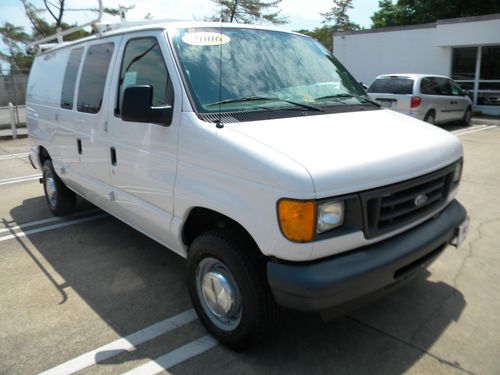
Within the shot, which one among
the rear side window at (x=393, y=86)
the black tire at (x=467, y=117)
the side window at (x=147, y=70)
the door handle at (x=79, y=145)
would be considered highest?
the side window at (x=147, y=70)

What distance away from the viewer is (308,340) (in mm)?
3146

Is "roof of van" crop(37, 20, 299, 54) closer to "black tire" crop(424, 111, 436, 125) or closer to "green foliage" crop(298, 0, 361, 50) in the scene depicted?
"black tire" crop(424, 111, 436, 125)

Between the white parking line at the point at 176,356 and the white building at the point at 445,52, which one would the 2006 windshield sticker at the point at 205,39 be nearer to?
the white parking line at the point at 176,356

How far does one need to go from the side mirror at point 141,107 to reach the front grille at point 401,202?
4.78ft

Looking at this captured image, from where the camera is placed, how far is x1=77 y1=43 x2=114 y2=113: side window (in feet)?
13.7

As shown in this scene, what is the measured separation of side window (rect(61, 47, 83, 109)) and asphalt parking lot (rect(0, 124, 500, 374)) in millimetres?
1545

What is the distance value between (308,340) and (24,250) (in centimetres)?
334

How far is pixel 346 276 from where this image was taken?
8.08 feet

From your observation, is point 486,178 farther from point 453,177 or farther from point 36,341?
point 36,341

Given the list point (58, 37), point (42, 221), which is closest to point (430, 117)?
point (58, 37)

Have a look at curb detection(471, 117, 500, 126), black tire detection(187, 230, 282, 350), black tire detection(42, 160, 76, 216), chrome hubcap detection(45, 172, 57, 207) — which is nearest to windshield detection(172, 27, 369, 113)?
black tire detection(187, 230, 282, 350)

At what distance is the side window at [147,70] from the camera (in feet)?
10.9

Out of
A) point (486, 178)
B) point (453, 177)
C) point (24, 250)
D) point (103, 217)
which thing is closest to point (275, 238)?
point (453, 177)

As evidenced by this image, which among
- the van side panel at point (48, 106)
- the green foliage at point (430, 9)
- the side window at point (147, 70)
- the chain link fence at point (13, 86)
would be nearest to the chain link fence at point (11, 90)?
the chain link fence at point (13, 86)
